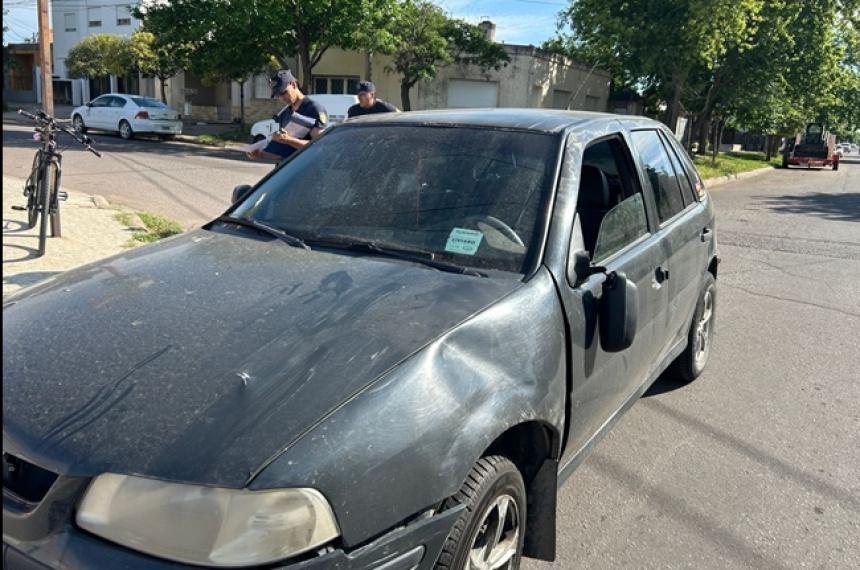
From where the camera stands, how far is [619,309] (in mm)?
2676

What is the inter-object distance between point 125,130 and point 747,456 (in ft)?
77.2

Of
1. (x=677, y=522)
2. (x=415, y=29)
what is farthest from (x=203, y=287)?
(x=415, y=29)

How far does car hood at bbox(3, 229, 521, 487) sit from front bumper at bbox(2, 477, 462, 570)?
101mm

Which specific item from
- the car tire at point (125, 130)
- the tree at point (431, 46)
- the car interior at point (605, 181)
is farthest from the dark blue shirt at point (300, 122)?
the car tire at point (125, 130)

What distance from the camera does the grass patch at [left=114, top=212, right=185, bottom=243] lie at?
→ 7852mm

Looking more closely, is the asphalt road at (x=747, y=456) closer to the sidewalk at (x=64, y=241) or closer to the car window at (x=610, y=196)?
the car window at (x=610, y=196)

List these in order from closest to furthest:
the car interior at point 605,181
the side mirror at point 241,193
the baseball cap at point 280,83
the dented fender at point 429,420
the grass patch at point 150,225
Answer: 1. the dented fender at point 429,420
2. the car interior at point 605,181
3. the side mirror at point 241,193
4. the baseball cap at point 280,83
5. the grass patch at point 150,225

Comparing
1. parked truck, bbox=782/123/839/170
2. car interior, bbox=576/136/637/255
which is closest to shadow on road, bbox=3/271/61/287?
car interior, bbox=576/136/637/255

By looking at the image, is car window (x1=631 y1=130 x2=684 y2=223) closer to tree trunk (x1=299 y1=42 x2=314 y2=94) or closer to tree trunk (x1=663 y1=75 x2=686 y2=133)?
tree trunk (x1=299 y1=42 x2=314 y2=94)

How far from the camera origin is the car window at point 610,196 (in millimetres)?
3207

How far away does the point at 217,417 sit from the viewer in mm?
1810

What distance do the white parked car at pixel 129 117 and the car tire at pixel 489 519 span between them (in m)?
23.3

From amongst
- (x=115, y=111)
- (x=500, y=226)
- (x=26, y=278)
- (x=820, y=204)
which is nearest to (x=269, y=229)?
(x=500, y=226)

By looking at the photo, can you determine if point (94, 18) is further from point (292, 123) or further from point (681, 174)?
point (681, 174)
